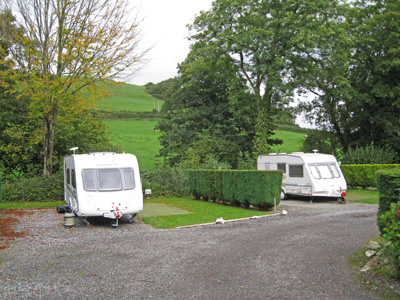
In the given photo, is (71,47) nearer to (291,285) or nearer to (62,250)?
(62,250)

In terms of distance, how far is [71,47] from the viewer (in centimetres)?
1808

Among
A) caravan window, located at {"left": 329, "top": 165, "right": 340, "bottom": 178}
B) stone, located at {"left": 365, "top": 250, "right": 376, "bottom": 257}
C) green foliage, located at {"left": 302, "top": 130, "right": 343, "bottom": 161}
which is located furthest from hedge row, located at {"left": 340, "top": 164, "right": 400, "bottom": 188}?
stone, located at {"left": 365, "top": 250, "right": 376, "bottom": 257}

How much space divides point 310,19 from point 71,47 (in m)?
16.5

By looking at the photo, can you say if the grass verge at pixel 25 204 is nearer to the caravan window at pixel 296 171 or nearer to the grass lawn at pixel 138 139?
the caravan window at pixel 296 171

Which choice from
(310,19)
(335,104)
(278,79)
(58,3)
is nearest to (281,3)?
(310,19)

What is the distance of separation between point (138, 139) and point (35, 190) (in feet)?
79.5

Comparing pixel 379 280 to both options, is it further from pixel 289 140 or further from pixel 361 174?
pixel 289 140

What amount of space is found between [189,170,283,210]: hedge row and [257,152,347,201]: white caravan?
3590 mm

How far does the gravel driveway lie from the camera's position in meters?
5.93

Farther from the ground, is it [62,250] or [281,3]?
[281,3]

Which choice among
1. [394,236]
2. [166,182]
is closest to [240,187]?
[166,182]

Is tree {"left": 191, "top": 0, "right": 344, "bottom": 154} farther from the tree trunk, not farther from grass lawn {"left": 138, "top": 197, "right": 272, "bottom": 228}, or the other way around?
the tree trunk

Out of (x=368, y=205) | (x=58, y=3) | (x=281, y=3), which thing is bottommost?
(x=368, y=205)

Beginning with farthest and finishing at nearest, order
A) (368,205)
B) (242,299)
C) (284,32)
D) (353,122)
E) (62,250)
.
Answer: (353,122), (284,32), (368,205), (62,250), (242,299)
